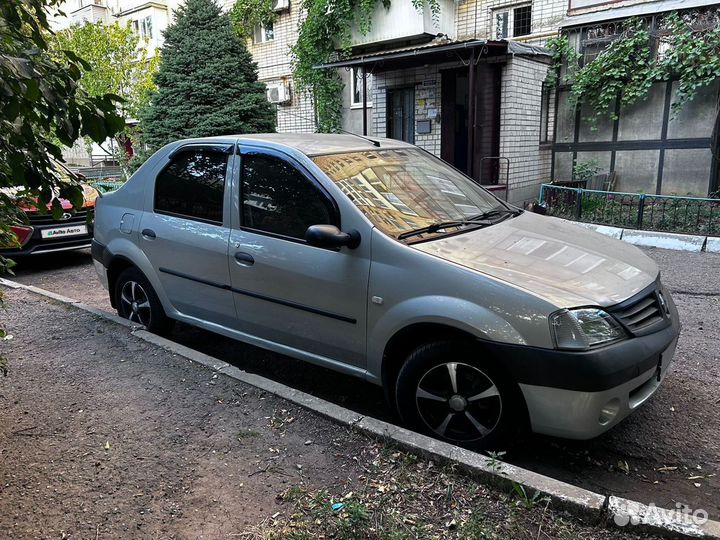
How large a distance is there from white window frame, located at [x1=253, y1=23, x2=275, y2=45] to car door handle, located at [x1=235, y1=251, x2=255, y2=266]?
1540 centimetres

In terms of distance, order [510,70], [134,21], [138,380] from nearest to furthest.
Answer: [138,380] → [510,70] → [134,21]

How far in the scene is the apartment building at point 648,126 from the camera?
10711 mm

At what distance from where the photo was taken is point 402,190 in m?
3.86

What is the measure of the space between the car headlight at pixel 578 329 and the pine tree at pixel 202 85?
10887 mm

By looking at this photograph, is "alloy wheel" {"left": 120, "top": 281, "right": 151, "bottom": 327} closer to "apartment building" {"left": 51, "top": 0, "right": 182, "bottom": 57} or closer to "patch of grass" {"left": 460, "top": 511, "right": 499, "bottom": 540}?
"patch of grass" {"left": 460, "top": 511, "right": 499, "bottom": 540}

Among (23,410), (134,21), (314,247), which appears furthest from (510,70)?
(134,21)

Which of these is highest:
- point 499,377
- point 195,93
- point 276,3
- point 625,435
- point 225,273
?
point 276,3

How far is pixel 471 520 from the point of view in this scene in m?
2.51

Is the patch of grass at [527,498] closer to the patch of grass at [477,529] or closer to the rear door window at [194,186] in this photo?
the patch of grass at [477,529]

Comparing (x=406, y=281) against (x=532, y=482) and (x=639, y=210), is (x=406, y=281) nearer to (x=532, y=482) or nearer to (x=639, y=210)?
(x=532, y=482)

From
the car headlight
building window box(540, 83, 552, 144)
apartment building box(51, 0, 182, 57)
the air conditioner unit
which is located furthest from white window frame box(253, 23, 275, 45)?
the car headlight

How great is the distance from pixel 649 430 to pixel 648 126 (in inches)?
386

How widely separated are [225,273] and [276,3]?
48.8 feet

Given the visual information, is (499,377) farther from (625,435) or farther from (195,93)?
(195,93)
